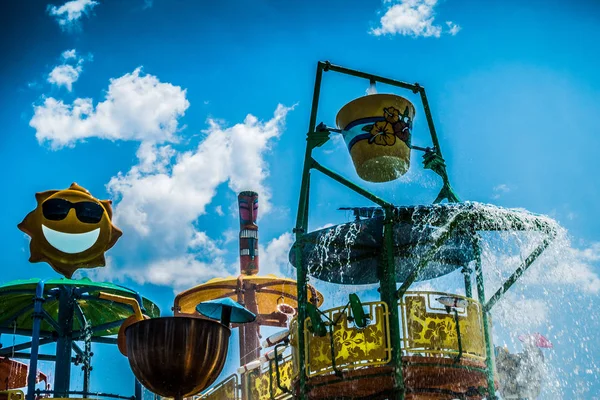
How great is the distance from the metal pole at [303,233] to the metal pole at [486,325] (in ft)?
8.09

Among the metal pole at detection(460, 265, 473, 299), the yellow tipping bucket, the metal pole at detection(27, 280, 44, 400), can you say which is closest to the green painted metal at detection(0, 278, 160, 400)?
the metal pole at detection(27, 280, 44, 400)

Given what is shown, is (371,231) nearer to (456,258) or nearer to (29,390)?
(456,258)

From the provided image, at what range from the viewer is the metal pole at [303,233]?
31.3 ft

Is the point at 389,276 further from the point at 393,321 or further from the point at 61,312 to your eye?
the point at 61,312

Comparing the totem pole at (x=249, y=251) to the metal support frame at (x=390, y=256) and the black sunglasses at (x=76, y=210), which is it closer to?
the black sunglasses at (x=76, y=210)

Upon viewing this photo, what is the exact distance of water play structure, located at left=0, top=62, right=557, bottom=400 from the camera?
22.6 ft

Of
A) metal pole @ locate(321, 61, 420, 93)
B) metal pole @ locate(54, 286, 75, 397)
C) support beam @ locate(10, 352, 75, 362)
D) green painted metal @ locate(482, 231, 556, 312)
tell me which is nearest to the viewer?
green painted metal @ locate(482, 231, 556, 312)

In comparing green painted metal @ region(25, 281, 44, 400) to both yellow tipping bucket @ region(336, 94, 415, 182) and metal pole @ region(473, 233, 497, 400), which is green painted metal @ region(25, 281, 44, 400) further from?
metal pole @ region(473, 233, 497, 400)

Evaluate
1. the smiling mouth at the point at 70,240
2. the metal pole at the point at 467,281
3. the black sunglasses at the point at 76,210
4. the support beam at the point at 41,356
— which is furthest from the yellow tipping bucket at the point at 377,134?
the support beam at the point at 41,356

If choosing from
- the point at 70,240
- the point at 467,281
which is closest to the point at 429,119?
the point at 467,281

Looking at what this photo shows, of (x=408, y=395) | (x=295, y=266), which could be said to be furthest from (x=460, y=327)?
(x=295, y=266)

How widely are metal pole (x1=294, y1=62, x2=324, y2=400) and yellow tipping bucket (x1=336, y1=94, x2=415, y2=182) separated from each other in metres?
0.52

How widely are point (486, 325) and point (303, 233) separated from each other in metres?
2.84

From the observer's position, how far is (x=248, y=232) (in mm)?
23281
